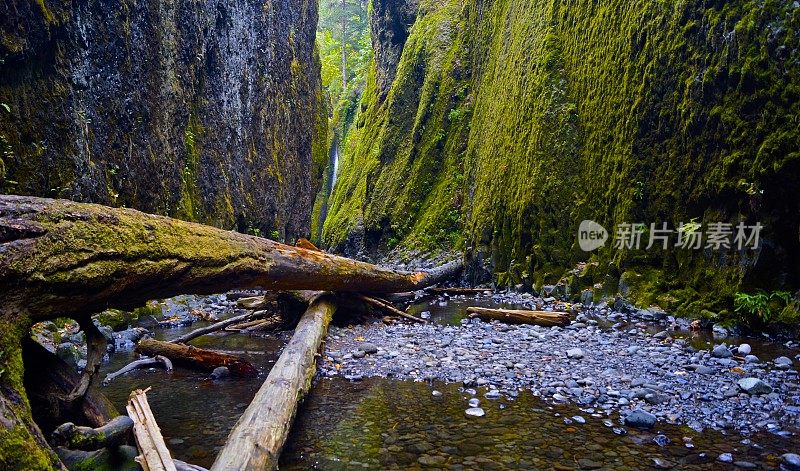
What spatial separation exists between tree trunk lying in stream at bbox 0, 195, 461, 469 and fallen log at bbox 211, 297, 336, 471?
88 centimetres

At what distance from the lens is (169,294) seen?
12.9ft

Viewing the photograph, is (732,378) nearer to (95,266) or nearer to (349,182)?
(95,266)

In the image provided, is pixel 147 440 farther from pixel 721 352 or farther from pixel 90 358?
pixel 721 352

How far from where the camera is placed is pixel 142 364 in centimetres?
553

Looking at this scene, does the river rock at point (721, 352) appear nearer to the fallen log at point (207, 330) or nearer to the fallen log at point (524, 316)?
the fallen log at point (524, 316)

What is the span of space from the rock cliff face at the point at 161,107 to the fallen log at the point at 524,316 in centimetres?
706

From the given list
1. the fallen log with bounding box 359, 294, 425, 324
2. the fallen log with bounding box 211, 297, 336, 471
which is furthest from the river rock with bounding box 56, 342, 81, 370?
the fallen log with bounding box 359, 294, 425, 324

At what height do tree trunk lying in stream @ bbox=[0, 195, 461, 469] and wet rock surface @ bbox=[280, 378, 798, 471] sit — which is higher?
tree trunk lying in stream @ bbox=[0, 195, 461, 469]

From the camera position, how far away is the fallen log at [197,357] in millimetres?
5375

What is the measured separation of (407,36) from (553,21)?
15.6 m

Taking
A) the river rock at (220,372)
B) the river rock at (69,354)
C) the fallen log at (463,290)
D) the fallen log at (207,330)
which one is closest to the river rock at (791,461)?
the river rock at (220,372)

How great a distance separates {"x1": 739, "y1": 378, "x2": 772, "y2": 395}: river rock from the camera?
4035 millimetres

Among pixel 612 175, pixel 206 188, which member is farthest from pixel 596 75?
pixel 206 188

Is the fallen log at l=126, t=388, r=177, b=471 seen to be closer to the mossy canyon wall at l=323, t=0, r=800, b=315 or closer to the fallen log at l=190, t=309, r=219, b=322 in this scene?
the fallen log at l=190, t=309, r=219, b=322
